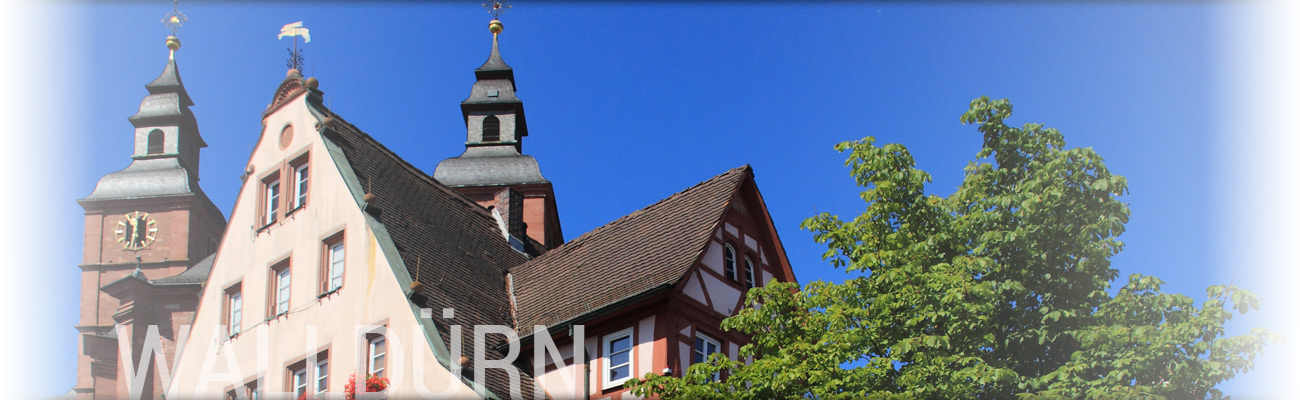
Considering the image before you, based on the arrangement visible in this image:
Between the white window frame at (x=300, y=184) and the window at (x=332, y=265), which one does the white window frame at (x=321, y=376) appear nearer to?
the window at (x=332, y=265)

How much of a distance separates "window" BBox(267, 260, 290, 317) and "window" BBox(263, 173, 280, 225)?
3.88 feet

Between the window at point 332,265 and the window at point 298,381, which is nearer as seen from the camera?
the window at point 298,381

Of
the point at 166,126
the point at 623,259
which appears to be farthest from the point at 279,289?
the point at 166,126

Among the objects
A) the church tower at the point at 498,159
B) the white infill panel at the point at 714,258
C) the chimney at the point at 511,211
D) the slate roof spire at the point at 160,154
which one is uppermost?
the slate roof spire at the point at 160,154

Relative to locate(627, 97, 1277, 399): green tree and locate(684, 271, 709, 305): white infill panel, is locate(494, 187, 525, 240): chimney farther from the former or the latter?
locate(627, 97, 1277, 399): green tree

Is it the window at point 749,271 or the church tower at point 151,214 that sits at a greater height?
the church tower at point 151,214

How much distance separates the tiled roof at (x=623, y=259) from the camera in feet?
74.3

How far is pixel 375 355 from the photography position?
22.6 m

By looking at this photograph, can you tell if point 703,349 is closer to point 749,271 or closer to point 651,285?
point 651,285

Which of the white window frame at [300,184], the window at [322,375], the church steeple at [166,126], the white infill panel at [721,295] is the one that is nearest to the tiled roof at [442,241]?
the white window frame at [300,184]

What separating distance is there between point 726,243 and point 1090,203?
20.7ft

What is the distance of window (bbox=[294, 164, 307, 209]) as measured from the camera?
1009 inches

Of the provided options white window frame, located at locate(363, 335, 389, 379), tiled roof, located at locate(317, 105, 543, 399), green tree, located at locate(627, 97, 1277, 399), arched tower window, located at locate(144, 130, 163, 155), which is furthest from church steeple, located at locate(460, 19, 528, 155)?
arched tower window, located at locate(144, 130, 163, 155)

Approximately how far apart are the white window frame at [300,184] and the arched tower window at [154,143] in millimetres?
45303
